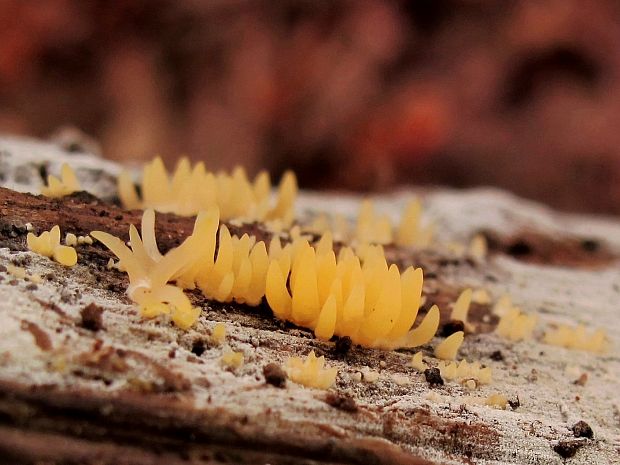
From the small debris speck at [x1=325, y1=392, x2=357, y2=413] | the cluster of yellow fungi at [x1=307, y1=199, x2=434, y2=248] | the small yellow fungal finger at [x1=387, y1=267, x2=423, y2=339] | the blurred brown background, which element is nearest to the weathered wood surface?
the small debris speck at [x1=325, y1=392, x2=357, y2=413]

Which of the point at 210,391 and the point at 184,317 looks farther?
the point at 184,317

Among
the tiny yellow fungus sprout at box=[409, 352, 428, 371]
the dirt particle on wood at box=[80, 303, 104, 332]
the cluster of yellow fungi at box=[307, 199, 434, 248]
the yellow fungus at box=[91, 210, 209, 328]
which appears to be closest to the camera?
the dirt particle on wood at box=[80, 303, 104, 332]

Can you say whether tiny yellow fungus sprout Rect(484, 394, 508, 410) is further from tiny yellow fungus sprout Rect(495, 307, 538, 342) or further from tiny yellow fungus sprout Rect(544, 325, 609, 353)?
tiny yellow fungus sprout Rect(544, 325, 609, 353)

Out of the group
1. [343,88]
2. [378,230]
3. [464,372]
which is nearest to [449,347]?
[464,372]

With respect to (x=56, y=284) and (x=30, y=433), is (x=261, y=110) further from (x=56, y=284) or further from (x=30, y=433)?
(x=30, y=433)

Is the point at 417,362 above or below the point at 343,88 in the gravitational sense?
below

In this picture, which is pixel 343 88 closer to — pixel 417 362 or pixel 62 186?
pixel 62 186

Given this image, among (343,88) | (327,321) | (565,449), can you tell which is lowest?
(565,449)
